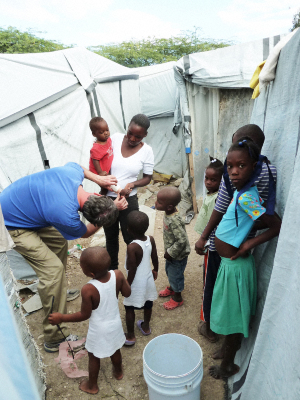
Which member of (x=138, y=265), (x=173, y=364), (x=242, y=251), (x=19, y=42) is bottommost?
(x=173, y=364)

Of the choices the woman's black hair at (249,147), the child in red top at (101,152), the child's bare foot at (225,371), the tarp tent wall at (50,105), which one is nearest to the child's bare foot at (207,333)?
the child's bare foot at (225,371)

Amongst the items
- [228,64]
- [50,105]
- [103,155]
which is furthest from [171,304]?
[228,64]

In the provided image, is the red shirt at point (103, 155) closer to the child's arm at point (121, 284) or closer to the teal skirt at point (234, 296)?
the child's arm at point (121, 284)

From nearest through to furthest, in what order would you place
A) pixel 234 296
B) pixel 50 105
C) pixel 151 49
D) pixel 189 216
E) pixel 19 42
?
1. pixel 234 296
2. pixel 50 105
3. pixel 189 216
4. pixel 19 42
5. pixel 151 49

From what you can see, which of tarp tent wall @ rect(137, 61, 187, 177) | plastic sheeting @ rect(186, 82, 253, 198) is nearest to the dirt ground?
plastic sheeting @ rect(186, 82, 253, 198)

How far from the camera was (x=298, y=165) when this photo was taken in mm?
1220

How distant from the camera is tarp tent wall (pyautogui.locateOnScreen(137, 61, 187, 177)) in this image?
7.15 m

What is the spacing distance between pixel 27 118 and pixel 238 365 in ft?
11.6

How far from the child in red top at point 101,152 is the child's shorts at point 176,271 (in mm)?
1244

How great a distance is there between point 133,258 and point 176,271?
71 cm

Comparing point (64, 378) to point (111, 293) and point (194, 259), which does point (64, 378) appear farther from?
point (194, 259)

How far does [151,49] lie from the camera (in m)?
13.8

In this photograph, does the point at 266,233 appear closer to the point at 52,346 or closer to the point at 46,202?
the point at 46,202

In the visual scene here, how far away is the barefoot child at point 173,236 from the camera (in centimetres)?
259
